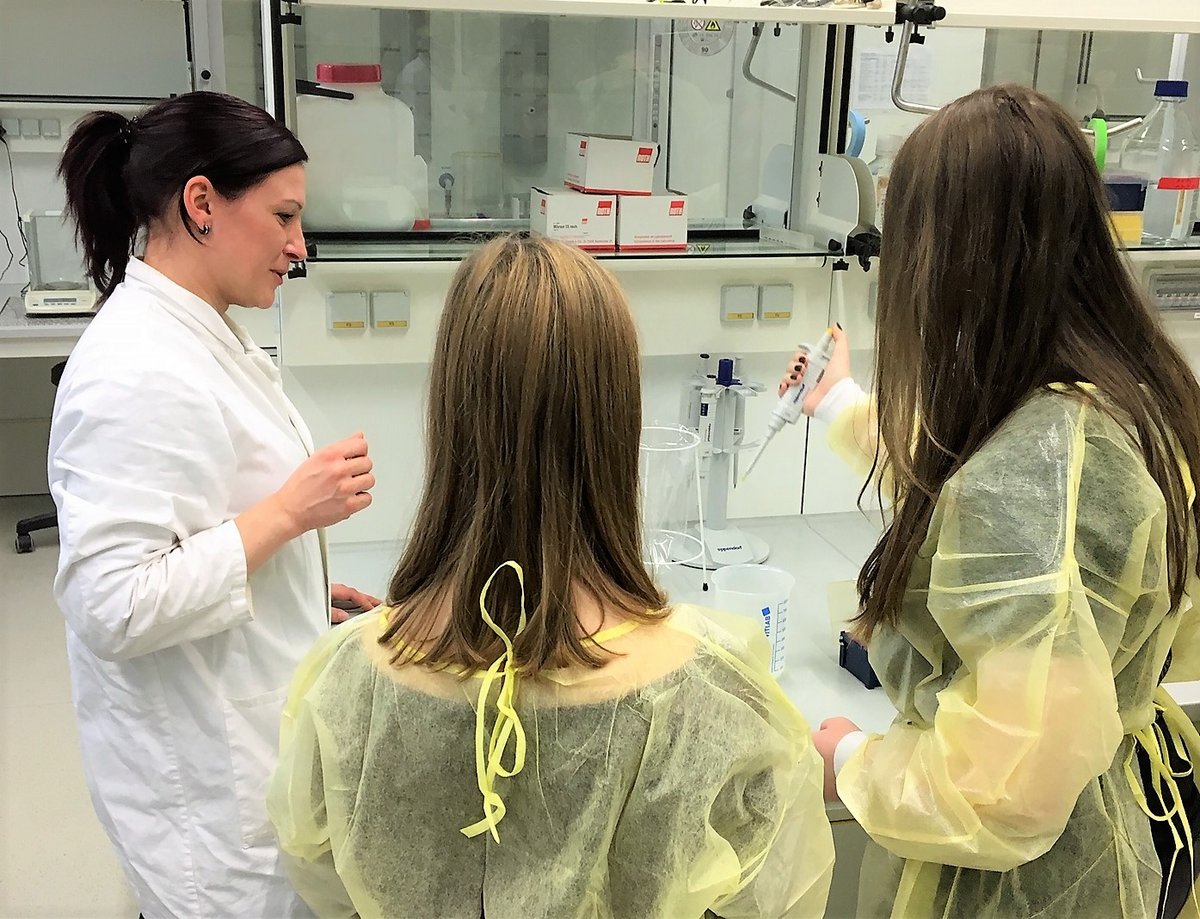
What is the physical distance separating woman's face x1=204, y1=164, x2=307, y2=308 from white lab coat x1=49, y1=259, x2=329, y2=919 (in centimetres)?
5

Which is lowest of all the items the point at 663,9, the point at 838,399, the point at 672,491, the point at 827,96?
the point at 672,491


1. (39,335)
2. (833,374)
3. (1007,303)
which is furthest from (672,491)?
(39,335)

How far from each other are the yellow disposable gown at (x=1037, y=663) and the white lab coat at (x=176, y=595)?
62 cm

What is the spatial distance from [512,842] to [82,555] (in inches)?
18.8

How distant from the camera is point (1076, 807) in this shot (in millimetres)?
1002

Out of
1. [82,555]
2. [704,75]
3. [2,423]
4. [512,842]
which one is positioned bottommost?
[2,423]

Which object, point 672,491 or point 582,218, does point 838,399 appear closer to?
point 672,491

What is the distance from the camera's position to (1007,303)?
93 cm

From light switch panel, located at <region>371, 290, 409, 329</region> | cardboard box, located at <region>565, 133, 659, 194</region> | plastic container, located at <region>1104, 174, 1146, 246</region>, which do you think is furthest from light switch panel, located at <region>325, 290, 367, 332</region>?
plastic container, located at <region>1104, 174, 1146, 246</region>

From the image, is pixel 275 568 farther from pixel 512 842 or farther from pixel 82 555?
pixel 512 842

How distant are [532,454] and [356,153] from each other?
110 centimetres

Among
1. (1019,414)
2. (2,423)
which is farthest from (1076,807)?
(2,423)

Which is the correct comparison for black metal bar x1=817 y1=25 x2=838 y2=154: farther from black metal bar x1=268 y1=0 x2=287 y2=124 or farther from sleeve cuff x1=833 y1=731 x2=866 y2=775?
sleeve cuff x1=833 y1=731 x2=866 y2=775

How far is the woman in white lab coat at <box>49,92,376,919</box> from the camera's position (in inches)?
39.3
